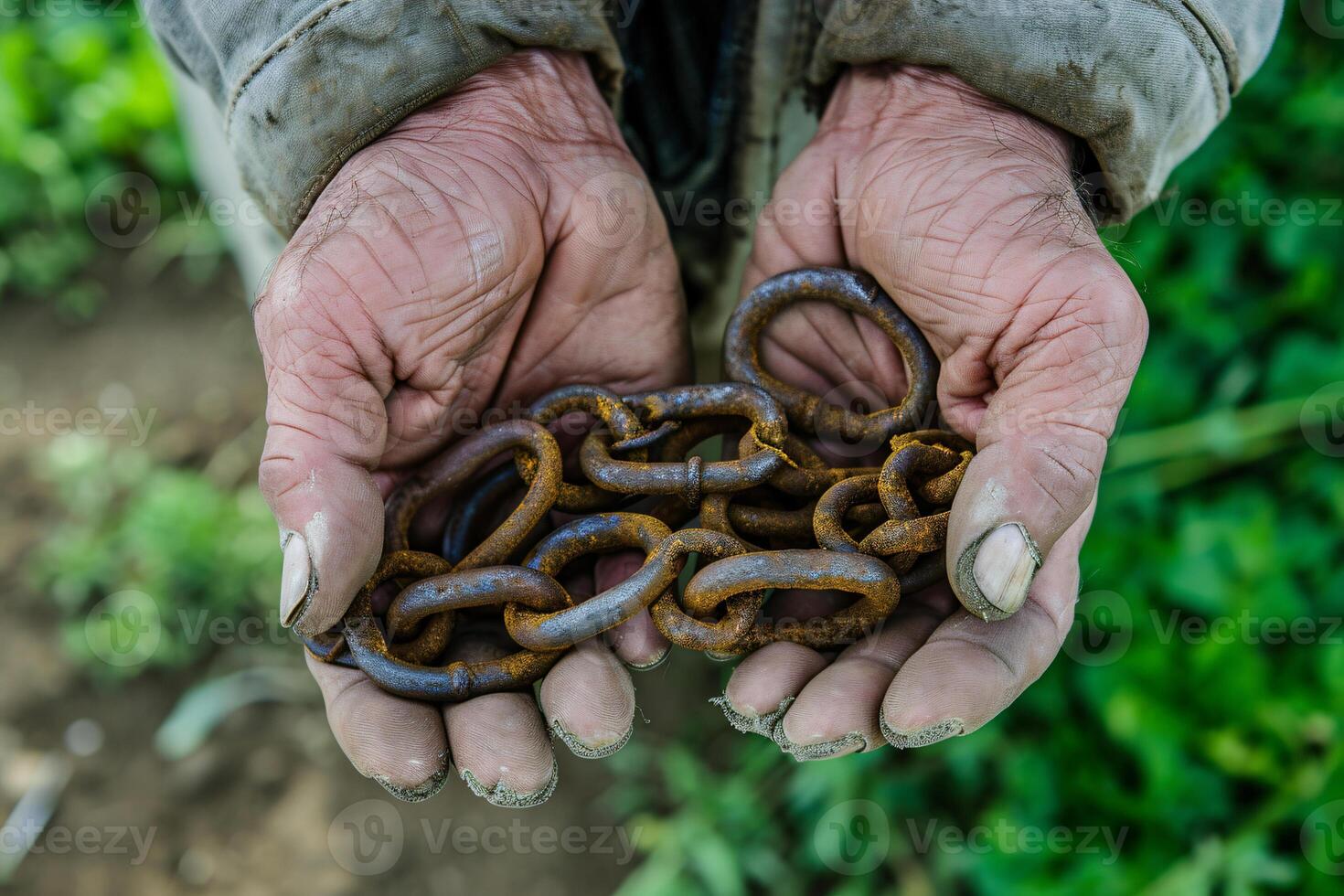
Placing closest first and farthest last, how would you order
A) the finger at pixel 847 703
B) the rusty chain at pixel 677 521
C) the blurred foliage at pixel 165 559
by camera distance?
the finger at pixel 847 703, the rusty chain at pixel 677 521, the blurred foliage at pixel 165 559

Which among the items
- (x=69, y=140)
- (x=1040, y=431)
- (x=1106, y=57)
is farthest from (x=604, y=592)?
(x=69, y=140)

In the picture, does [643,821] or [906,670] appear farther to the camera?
[643,821]

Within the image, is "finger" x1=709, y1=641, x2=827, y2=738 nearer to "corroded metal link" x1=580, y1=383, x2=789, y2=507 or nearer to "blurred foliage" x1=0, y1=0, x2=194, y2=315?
"corroded metal link" x1=580, y1=383, x2=789, y2=507

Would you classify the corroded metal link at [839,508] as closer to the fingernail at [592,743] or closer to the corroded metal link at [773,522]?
the corroded metal link at [773,522]

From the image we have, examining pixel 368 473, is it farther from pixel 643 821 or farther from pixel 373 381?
pixel 643 821

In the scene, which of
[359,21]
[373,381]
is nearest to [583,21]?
[359,21]

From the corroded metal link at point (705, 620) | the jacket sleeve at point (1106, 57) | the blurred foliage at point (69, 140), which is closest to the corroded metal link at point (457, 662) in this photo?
the corroded metal link at point (705, 620)
